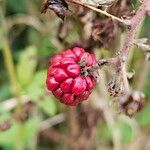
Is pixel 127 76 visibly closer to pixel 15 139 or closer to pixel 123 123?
pixel 15 139

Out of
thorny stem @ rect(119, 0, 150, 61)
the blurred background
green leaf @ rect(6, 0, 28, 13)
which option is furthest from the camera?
green leaf @ rect(6, 0, 28, 13)

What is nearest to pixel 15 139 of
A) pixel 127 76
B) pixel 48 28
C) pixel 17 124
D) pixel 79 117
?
pixel 17 124

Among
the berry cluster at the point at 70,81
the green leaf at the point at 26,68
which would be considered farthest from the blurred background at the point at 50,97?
the berry cluster at the point at 70,81

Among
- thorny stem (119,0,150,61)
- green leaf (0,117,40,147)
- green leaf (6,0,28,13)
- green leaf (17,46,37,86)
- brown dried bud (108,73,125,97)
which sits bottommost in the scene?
green leaf (0,117,40,147)

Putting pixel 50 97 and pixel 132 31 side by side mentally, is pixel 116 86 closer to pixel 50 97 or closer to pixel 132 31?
pixel 132 31

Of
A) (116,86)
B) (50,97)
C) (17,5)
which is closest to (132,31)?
(116,86)

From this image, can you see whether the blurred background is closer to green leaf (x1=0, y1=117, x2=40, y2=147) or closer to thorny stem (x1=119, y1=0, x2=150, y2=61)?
green leaf (x1=0, y1=117, x2=40, y2=147)

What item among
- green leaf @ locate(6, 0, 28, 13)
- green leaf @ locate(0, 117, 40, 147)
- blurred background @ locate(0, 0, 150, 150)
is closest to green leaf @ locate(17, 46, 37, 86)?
blurred background @ locate(0, 0, 150, 150)

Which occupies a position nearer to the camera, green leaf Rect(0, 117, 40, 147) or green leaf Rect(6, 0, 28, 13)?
green leaf Rect(0, 117, 40, 147)
